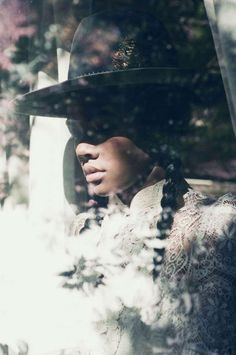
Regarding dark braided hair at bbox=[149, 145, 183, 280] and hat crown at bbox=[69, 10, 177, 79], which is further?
hat crown at bbox=[69, 10, 177, 79]

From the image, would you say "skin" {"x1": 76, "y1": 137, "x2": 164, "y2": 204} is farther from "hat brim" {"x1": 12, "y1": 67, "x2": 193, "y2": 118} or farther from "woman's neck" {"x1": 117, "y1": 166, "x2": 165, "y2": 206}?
"hat brim" {"x1": 12, "y1": 67, "x2": 193, "y2": 118}

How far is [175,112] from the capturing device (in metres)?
1.80

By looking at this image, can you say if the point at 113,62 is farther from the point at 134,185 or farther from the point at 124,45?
the point at 134,185

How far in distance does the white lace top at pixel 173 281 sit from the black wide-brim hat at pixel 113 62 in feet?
1.32

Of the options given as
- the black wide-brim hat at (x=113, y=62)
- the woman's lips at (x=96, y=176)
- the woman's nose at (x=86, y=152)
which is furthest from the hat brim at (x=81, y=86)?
the woman's lips at (x=96, y=176)

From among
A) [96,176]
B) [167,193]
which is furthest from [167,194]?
[96,176]

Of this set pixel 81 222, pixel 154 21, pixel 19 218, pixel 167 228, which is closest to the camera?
pixel 167 228

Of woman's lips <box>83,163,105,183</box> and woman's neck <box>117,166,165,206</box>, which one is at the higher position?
woman's lips <box>83,163,105,183</box>

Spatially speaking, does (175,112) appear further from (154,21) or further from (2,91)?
(2,91)

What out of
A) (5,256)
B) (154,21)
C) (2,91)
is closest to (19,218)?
(5,256)

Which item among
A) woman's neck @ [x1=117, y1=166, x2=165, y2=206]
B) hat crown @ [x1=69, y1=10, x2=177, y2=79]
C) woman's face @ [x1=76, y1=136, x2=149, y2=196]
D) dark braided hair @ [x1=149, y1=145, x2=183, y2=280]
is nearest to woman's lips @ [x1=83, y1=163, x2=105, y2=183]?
woman's face @ [x1=76, y1=136, x2=149, y2=196]

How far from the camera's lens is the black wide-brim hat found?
5.64ft

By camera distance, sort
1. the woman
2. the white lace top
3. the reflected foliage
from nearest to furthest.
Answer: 1. the white lace top
2. the woman
3. the reflected foliage

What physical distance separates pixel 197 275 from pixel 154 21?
0.97m
